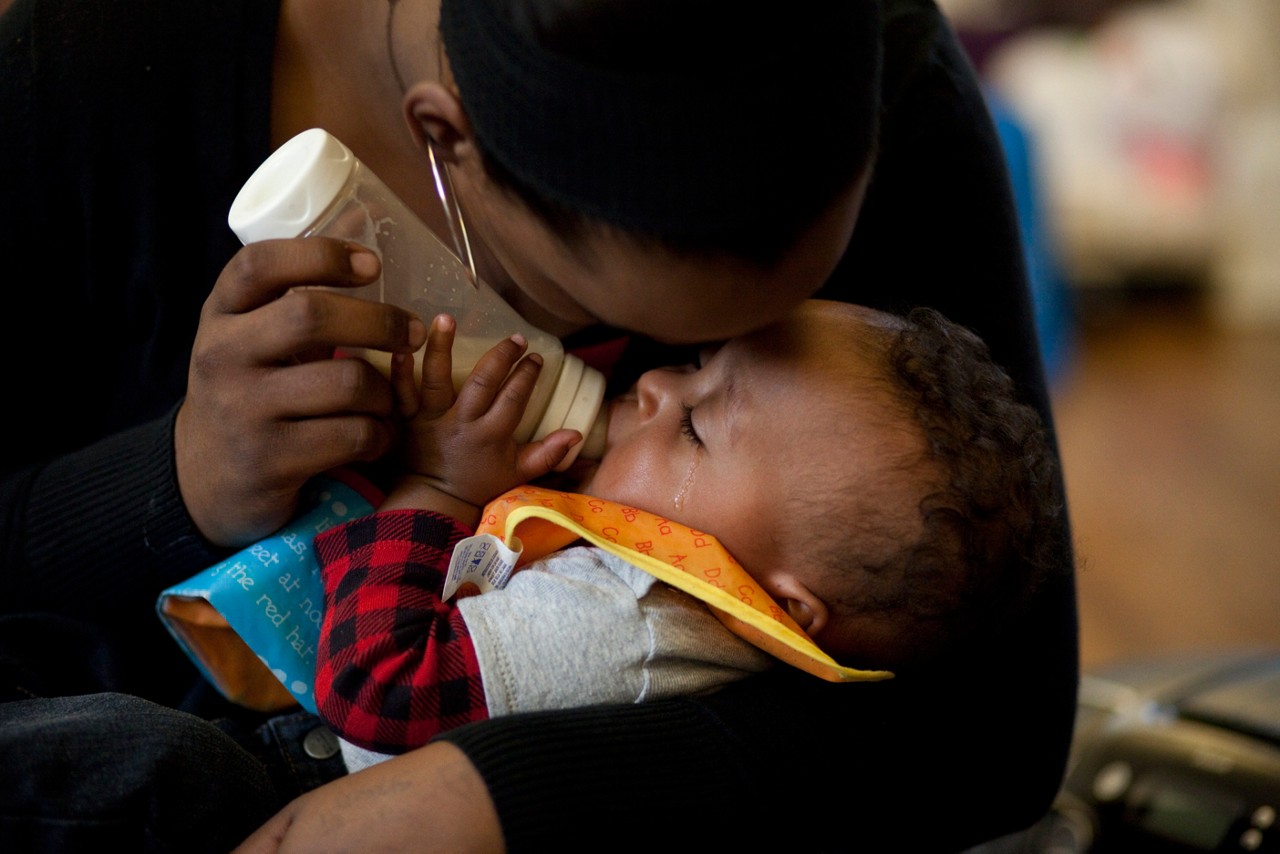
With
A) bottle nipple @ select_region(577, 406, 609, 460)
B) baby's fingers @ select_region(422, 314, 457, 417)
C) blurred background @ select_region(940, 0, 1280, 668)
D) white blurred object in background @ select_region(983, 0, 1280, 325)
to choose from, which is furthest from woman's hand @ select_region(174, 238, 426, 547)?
white blurred object in background @ select_region(983, 0, 1280, 325)

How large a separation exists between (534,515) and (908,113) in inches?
21.2

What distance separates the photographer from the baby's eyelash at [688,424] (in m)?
1.08

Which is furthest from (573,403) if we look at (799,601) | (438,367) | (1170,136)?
(1170,136)

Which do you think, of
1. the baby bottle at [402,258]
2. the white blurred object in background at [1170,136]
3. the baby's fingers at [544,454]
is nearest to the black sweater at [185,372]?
the baby bottle at [402,258]

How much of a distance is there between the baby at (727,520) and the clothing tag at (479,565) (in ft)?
0.06

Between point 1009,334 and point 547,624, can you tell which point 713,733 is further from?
point 1009,334

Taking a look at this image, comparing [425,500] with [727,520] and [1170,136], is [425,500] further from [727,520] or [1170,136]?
[1170,136]

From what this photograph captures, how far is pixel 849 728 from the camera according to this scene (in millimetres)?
903

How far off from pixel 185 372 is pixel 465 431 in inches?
11.9

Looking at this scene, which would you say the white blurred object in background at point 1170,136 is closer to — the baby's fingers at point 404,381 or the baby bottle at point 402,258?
the baby bottle at point 402,258

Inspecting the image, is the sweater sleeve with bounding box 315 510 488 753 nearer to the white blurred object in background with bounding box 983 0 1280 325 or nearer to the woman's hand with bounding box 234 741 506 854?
the woman's hand with bounding box 234 741 506 854

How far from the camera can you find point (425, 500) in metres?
1.02

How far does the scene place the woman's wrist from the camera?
1.02 m

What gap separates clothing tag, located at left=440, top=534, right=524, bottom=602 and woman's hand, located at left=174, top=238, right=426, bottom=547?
107 millimetres
